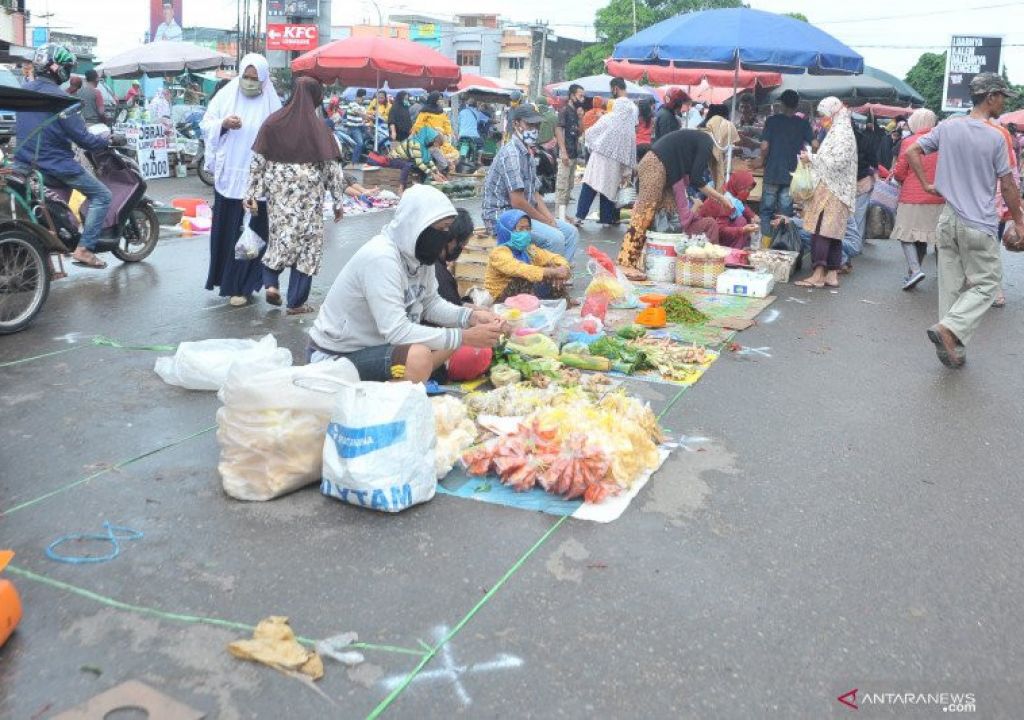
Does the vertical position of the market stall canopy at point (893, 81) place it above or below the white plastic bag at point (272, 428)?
above

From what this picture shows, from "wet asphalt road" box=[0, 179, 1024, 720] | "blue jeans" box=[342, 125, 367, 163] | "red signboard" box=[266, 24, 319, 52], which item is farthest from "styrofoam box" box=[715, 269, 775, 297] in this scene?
"red signboard" box=[266, 24, 319, 52]

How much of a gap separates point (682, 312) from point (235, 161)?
3.90 m

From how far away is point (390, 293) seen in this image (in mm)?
4734

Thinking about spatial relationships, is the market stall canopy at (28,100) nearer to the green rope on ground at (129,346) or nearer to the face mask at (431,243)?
the green rope on ground at (129,346)

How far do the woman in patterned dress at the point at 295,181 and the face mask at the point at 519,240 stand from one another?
152 cm

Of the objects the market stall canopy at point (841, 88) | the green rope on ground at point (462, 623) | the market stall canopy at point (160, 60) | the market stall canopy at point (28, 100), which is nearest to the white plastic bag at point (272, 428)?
the green rope on ground at point (462, 623)

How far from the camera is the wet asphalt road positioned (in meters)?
2.86

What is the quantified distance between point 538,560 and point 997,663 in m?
1.58

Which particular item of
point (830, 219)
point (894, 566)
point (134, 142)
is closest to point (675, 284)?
point (830, 219)

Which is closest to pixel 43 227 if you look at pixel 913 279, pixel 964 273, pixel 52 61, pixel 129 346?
pixel 129 346

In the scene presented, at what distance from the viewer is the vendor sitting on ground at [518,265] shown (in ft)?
25.0

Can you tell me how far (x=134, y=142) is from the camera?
56.5 ft

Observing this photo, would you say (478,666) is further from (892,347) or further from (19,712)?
(892,347)

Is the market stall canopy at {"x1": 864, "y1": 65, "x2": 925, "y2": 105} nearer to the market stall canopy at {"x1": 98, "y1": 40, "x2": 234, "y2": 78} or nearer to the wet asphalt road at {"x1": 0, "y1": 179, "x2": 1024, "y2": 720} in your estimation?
the market stall canopy at {"x1": 98, "y1": 40, "x2": 234, "y2": 78}
